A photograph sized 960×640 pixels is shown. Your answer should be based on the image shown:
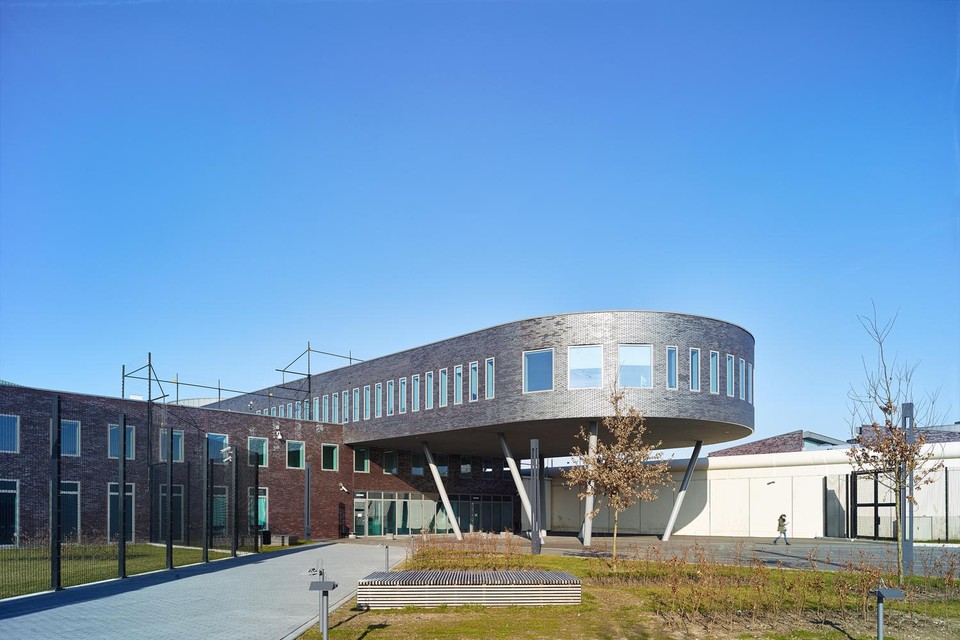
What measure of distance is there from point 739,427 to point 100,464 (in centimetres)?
2662

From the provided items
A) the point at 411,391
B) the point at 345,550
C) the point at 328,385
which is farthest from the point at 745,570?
the point at 328,385

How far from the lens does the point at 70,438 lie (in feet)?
110

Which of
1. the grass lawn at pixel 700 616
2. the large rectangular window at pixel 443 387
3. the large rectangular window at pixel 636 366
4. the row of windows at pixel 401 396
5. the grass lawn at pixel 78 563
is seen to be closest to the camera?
the grass lawn at pixel 700 616

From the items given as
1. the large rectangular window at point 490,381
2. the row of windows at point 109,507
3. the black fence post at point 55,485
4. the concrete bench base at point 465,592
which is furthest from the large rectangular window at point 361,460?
the concrete bench base at point 465,592

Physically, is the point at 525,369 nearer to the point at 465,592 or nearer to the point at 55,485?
the point at 465,592

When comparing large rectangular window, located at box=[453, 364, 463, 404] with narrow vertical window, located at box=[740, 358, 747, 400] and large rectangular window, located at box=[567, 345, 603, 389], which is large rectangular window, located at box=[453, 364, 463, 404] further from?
narrow vertical window, located at box=[740, 358, 747, 400]

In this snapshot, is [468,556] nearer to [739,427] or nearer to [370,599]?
[370,599]

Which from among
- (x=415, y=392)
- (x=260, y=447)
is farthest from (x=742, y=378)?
(x=260, y=447)

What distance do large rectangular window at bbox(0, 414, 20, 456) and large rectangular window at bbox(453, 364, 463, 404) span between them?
58.2ft

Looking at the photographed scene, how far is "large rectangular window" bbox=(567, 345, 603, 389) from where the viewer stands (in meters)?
34.0

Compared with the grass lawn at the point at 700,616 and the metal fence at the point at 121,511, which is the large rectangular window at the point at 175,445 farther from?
the grass lawn at the point at 700,616

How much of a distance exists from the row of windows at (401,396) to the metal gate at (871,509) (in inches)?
728

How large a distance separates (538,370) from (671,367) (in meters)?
5.35

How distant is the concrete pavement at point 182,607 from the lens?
12719 millimetres
